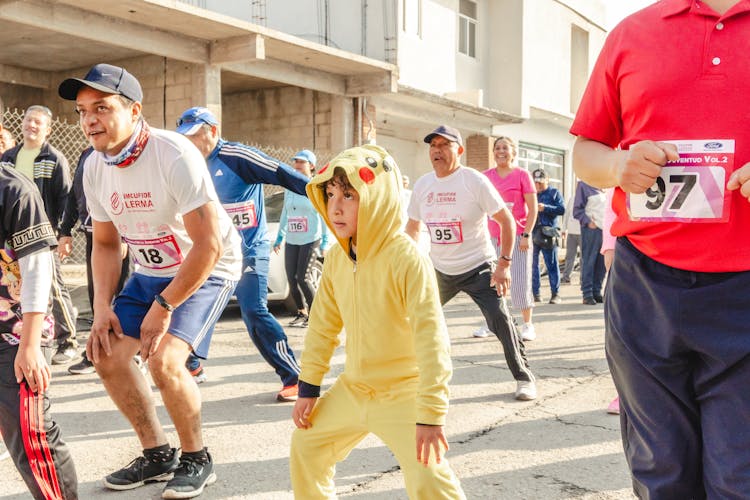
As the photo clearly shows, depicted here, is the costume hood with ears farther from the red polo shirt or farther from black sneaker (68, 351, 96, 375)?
black sneaker (68, 351, 96, 375)

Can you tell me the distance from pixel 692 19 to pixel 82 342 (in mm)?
7210

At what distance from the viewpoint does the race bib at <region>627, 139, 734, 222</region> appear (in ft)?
6.32

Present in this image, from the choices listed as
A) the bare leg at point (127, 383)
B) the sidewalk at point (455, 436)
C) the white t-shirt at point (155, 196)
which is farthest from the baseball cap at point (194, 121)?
the bare leg at point (127, 383)

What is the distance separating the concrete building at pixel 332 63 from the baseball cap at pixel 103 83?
9.20 m

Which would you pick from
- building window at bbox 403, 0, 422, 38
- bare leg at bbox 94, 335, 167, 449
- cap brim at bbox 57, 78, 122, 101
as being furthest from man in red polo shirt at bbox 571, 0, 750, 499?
building window at bbox 403, 0, 422, 38

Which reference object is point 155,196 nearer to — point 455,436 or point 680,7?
point 455,436

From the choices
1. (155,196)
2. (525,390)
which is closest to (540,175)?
(525,390)

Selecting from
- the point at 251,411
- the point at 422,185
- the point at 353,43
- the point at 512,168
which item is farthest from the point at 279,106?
the point at 251,411

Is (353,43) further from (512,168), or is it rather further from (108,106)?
(108,106)

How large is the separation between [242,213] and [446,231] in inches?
61.2

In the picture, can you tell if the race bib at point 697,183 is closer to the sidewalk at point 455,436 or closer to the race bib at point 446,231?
the sidewalk at point 455,436

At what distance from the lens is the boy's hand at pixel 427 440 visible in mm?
2488

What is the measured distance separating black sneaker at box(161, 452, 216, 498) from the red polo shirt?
245 cm

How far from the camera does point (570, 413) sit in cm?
535
